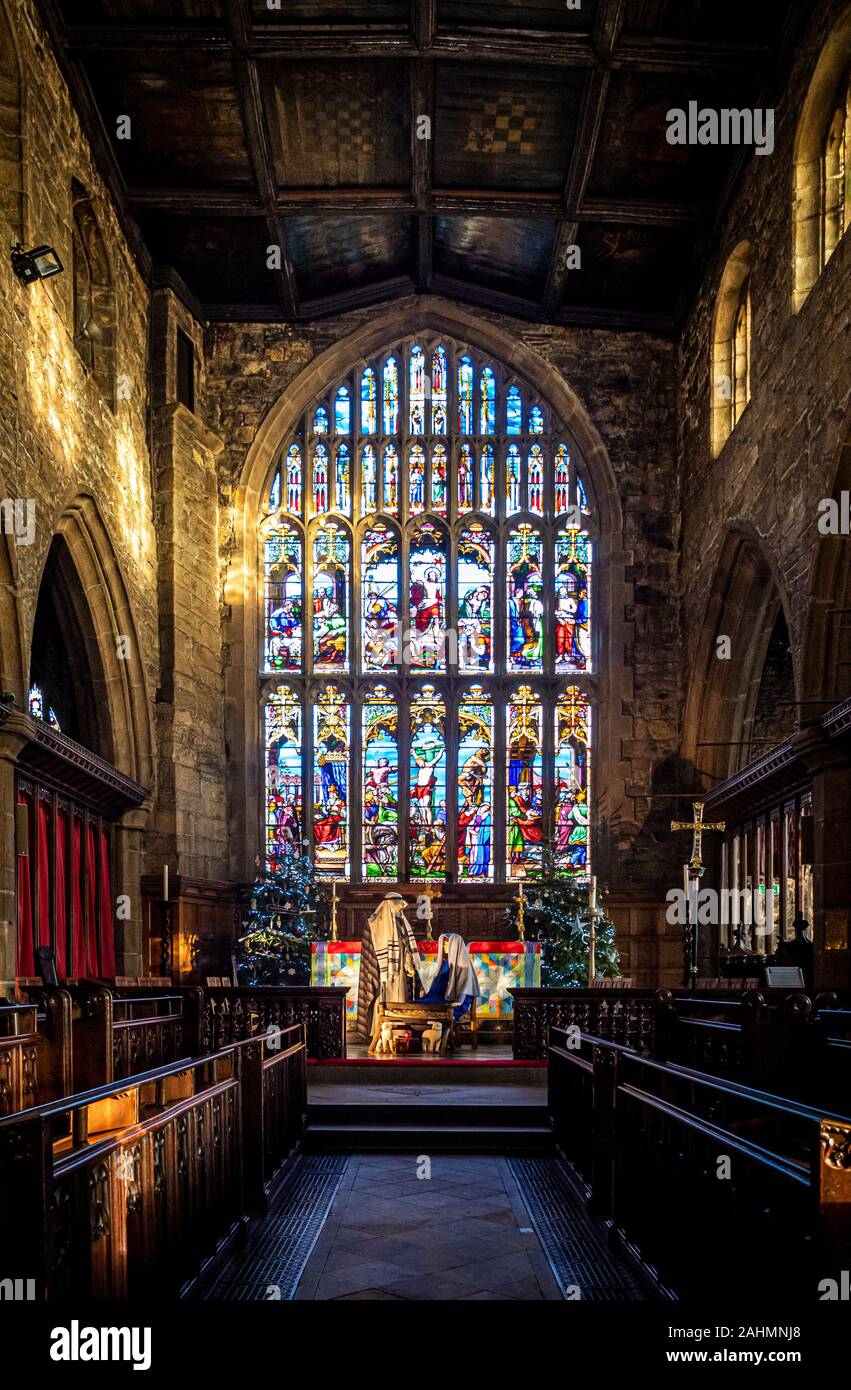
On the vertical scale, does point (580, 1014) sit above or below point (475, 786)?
below

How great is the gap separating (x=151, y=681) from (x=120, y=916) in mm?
2553

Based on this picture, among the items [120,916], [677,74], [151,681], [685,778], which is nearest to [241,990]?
[120,916]

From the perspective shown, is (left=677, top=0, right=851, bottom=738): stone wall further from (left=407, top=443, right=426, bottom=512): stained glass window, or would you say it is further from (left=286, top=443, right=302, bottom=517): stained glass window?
(left=286, top=443, right=302, bottom=517): stained glass window

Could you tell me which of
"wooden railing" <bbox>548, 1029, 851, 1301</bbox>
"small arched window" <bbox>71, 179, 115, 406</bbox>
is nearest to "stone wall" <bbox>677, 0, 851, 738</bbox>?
"wooden railing" <bbox>548, 1029, 851, 1301</bbox>

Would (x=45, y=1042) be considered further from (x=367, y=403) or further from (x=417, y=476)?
(x=367, y=403)

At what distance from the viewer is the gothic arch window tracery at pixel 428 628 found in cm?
1725

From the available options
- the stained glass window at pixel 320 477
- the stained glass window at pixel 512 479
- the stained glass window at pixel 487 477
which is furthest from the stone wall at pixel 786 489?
the stained glass window at pixel 320 477

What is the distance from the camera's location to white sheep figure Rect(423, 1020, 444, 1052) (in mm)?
12859

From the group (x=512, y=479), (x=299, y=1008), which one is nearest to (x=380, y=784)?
(x=512, y=479)

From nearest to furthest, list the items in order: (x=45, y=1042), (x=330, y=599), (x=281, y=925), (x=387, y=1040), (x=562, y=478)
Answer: (x=45, y=1042), (x=387, y=1040), (x=281, y=925), (x=330, y=599), (x=562, y=478)

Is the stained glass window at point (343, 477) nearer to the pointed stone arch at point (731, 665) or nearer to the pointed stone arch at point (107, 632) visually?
the pointed stone arch at point (107, 632)

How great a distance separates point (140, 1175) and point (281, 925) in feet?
36.7

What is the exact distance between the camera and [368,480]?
17953mm

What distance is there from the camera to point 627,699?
16.8 metres
